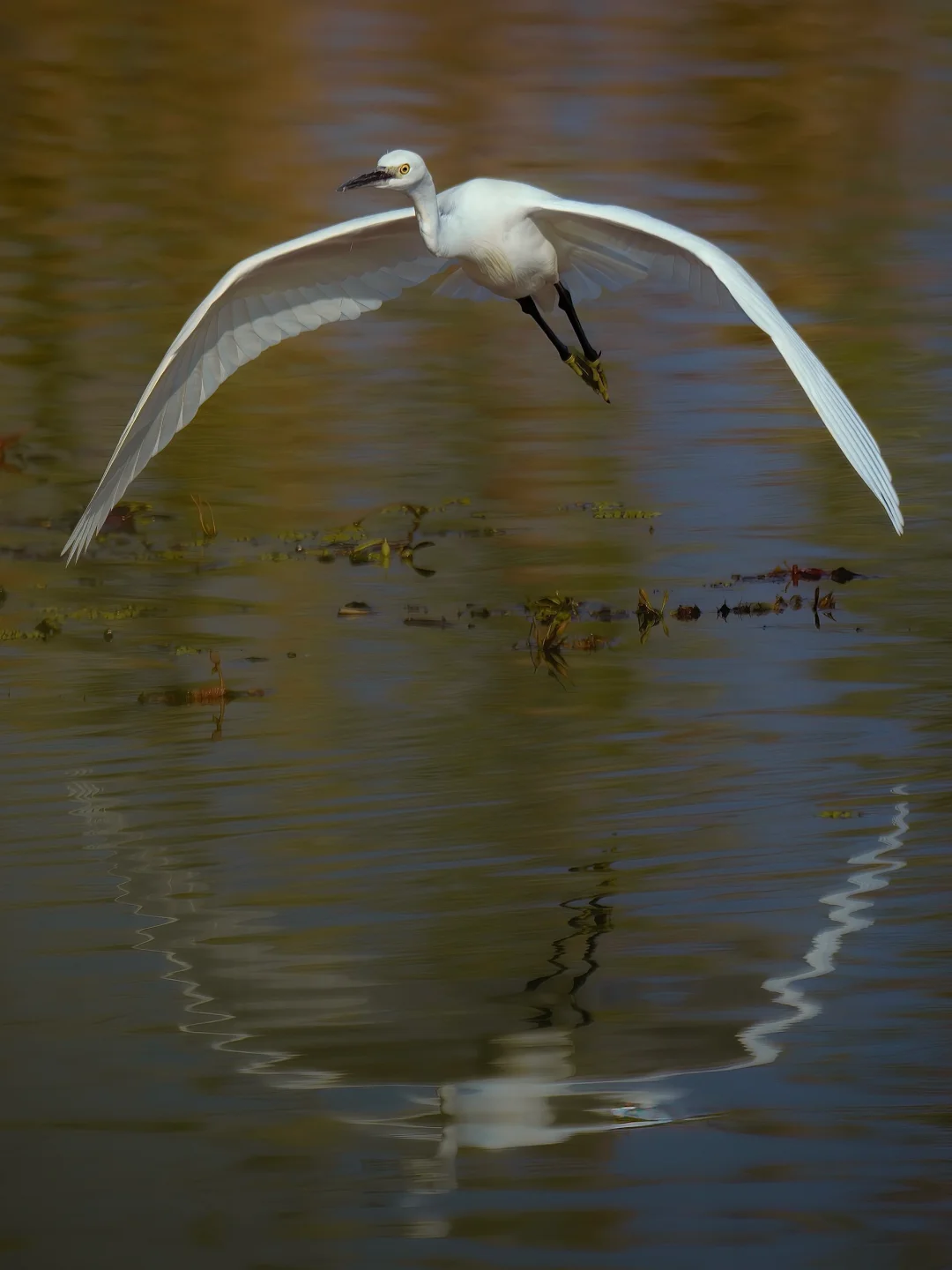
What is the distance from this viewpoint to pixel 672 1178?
4.46m

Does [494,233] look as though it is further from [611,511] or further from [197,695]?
[611,511]

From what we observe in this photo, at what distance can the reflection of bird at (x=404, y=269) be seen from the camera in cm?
756

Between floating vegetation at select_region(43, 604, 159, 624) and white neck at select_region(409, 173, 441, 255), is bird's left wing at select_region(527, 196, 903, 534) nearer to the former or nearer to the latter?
white neck at select_region(409, 173, 441, 255)

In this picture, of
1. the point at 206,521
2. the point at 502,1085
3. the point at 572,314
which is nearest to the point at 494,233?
the point at 572,314

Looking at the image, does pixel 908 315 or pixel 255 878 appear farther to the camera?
pixel 908 315

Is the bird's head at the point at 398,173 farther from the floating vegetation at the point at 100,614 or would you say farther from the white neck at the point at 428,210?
the floating vegetation at the point at 100,614

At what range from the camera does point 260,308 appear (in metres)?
8.31

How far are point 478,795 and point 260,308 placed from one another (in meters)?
2.38

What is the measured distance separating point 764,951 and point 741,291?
1.92 meters

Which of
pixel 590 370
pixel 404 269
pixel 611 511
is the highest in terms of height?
pixel 404 269

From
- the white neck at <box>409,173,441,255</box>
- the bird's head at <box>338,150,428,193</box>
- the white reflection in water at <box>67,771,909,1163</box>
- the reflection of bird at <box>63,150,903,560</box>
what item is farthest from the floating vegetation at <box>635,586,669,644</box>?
the white reflection in water at <box>67,771,909,1163</box>

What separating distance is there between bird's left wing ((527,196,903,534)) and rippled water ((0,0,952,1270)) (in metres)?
0.99

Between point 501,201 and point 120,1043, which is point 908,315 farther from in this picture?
point 120,1043

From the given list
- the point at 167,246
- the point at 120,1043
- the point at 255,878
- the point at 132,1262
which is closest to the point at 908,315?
the point at 167,246
